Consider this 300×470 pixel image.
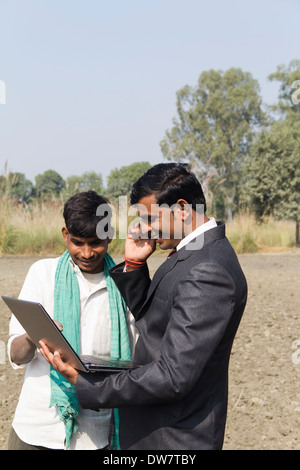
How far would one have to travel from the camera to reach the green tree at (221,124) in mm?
47781

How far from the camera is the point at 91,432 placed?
7.37 ft

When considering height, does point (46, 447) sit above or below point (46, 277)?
below

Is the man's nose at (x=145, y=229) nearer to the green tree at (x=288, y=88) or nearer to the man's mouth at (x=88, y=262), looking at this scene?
the man's mouth at (x=88, y=262)

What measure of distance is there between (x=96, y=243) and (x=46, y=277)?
0.25 m

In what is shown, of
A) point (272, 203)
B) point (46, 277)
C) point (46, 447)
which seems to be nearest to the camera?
point (46, 447)

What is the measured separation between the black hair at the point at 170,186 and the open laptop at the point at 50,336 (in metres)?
0.56

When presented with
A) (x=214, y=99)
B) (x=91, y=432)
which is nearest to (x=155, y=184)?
(x=91, y=432)

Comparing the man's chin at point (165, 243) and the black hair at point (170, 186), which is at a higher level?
the black hair at point (170, 186)

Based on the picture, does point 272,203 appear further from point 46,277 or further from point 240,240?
point 46,277

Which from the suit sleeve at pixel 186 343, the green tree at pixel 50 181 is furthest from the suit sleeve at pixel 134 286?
the green tree at pixel 50 181

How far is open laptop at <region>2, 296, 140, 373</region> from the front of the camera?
1.84 m

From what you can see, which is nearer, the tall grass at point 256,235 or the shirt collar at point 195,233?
the shirt collar at point 195,233

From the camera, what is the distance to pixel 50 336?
6.25 ft

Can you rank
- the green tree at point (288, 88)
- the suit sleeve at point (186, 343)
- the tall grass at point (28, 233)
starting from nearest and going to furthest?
the suit sleeve at point (186, 343) < the tall grass at point (28, 233) < the green tree at point (288, 88)
